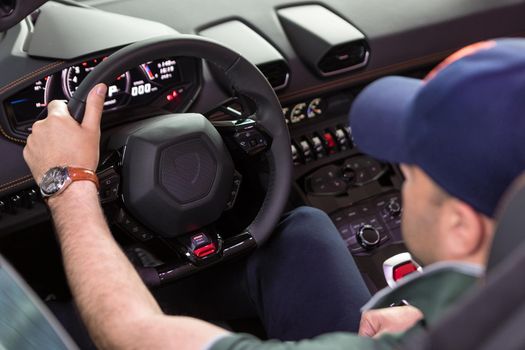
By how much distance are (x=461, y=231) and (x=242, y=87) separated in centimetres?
79

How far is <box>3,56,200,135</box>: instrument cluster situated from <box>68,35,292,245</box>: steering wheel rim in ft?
0.21

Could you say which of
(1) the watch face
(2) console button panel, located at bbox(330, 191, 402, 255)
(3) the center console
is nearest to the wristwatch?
(1) the watch face

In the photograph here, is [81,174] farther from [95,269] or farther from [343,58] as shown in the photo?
[343,58]

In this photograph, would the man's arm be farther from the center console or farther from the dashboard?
the center console

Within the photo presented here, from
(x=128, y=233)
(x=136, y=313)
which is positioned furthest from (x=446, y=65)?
(x=128, y=233)

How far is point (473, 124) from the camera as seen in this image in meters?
0.88

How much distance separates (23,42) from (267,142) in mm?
578

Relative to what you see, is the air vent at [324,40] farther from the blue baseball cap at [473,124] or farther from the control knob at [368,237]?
the blue baseball cap at [473,124]

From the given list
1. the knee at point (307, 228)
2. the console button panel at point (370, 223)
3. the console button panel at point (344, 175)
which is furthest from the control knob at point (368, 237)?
the knee at point (307, 228)

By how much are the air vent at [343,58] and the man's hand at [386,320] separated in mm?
788

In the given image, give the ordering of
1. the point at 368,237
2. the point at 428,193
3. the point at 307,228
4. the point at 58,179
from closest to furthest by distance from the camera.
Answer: the point at 428,193, the point at 58,179, the point at 307,228, the point at 368,237

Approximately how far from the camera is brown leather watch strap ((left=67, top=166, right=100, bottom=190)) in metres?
1.38

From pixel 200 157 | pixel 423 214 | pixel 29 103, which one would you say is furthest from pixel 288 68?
pixel 423 214

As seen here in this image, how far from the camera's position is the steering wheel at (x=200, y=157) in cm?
157
